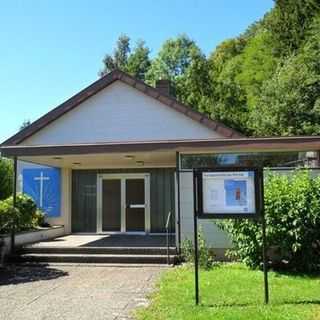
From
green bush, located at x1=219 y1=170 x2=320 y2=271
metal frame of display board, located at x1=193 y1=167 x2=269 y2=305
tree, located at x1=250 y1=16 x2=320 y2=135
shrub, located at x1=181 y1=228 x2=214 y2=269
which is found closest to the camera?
metal frame of display board, located at x1=193 y1=167 x2=269 y2=305

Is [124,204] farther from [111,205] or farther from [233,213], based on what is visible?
[233,213]

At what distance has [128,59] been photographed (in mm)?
55750

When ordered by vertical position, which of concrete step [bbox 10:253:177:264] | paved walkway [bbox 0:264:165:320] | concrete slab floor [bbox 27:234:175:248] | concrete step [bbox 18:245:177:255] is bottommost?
paved walkway [bbox 0:264:165:320]

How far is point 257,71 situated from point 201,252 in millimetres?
35046

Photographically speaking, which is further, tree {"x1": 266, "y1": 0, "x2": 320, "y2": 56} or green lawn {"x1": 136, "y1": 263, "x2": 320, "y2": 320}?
tree {"x1": 266, "y1": 0, "x2": 320, "y2": 56}

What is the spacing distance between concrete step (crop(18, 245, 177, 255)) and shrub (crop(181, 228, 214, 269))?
1.84 ft

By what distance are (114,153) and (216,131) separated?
19.7 feet

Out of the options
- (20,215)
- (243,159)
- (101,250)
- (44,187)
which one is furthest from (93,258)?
(44,187)

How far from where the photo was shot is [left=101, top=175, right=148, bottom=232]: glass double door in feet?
62.0

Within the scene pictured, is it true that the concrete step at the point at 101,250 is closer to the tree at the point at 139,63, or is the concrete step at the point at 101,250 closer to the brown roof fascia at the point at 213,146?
the brown roof fascia at the point at 213,146

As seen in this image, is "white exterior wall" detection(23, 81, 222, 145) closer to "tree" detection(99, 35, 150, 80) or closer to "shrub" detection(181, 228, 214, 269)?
"shrub" detection(181, 228, 214, 269)

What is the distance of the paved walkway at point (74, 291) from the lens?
7.88m

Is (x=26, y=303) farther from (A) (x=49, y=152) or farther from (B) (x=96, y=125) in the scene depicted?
(B) (x=96, y=125)

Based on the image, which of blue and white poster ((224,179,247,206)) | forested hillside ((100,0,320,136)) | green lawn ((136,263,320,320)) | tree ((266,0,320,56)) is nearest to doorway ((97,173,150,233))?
green lawn ((136,263,320,320))
